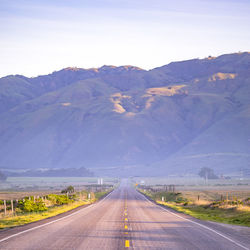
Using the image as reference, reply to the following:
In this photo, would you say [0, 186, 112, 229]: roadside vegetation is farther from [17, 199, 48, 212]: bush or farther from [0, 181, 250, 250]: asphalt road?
[0, 181, 250, 250]: asphalt road

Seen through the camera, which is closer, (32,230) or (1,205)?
(32,230)

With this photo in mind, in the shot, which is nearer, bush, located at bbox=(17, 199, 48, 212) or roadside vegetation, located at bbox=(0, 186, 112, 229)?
roadside vegetation, located at bbox=(0, 186, 112, 229)

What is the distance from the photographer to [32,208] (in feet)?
115

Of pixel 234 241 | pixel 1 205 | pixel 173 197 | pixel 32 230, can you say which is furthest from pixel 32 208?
pixel 173 197

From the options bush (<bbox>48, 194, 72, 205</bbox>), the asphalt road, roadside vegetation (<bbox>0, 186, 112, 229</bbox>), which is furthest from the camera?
bush (<bbox>48, 194, 72, 205</bbox>)

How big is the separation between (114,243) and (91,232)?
3805mm

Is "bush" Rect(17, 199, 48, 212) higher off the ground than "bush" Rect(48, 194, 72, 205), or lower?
higher

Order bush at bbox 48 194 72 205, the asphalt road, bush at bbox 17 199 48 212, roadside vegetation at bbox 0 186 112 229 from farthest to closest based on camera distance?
bush at bbox 48 194 72 205, bush at bbox 17 199 48 212, roadside vegetation at bbox 0 186 112 229, the asphalt road

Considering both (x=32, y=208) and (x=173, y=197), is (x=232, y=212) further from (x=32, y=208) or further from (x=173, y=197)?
(x=173, y=197)

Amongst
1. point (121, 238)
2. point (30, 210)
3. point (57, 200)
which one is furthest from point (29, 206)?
point (121, 238)

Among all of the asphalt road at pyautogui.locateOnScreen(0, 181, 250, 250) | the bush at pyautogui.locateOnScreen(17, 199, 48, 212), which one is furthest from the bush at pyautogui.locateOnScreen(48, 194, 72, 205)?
the asphalt road at pyautogui.locateOnScreen(0, 181, 250, 250)

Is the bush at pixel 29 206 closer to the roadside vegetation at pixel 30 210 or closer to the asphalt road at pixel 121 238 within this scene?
the roadside vegetation at pixel 30 210

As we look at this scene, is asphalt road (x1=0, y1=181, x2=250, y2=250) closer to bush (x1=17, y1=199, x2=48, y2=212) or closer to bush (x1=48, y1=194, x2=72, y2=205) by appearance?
bush (x1=17, y1=199, x2=48, y2=212)

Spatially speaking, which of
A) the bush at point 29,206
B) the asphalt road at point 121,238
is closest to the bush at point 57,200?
the bush at point 29,206
